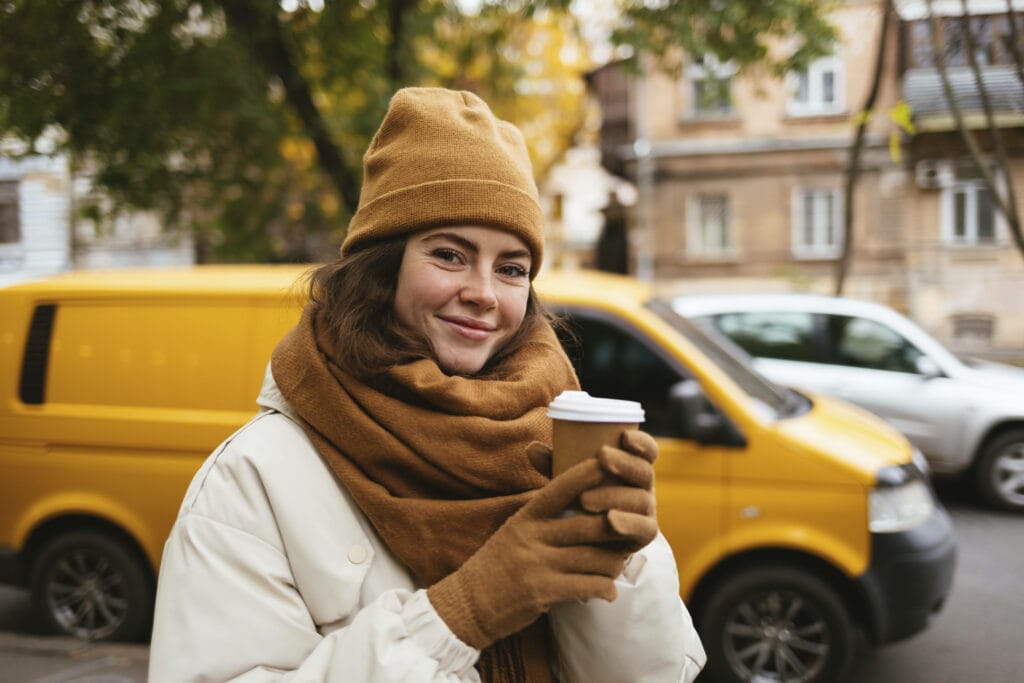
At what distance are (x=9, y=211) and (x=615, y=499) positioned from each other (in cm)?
1138

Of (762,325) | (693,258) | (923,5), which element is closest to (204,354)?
(762,325)

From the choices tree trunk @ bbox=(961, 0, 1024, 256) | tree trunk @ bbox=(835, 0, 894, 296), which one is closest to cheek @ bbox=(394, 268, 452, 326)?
tree trunk @ bbox=(961, 0, 1024, 256)

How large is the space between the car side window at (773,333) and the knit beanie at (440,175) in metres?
5.64

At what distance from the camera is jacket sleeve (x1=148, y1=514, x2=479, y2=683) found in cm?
113

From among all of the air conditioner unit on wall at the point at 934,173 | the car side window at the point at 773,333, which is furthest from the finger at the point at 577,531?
the air conditioner unit on wall at the point at 934,173

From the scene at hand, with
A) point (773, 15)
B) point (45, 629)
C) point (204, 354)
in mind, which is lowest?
point (45, 629)

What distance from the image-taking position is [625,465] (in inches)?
43.6

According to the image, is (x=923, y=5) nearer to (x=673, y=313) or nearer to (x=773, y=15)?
(x=773, y=15)

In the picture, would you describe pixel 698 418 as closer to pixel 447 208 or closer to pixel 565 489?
pixel 447 208

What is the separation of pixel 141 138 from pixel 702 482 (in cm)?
666

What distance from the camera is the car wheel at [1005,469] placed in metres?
6.70

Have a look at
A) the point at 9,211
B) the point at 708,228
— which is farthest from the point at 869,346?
the point at 708,228

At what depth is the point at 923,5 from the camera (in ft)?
25.8

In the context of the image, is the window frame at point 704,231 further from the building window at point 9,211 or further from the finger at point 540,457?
the finger at point 540,457
